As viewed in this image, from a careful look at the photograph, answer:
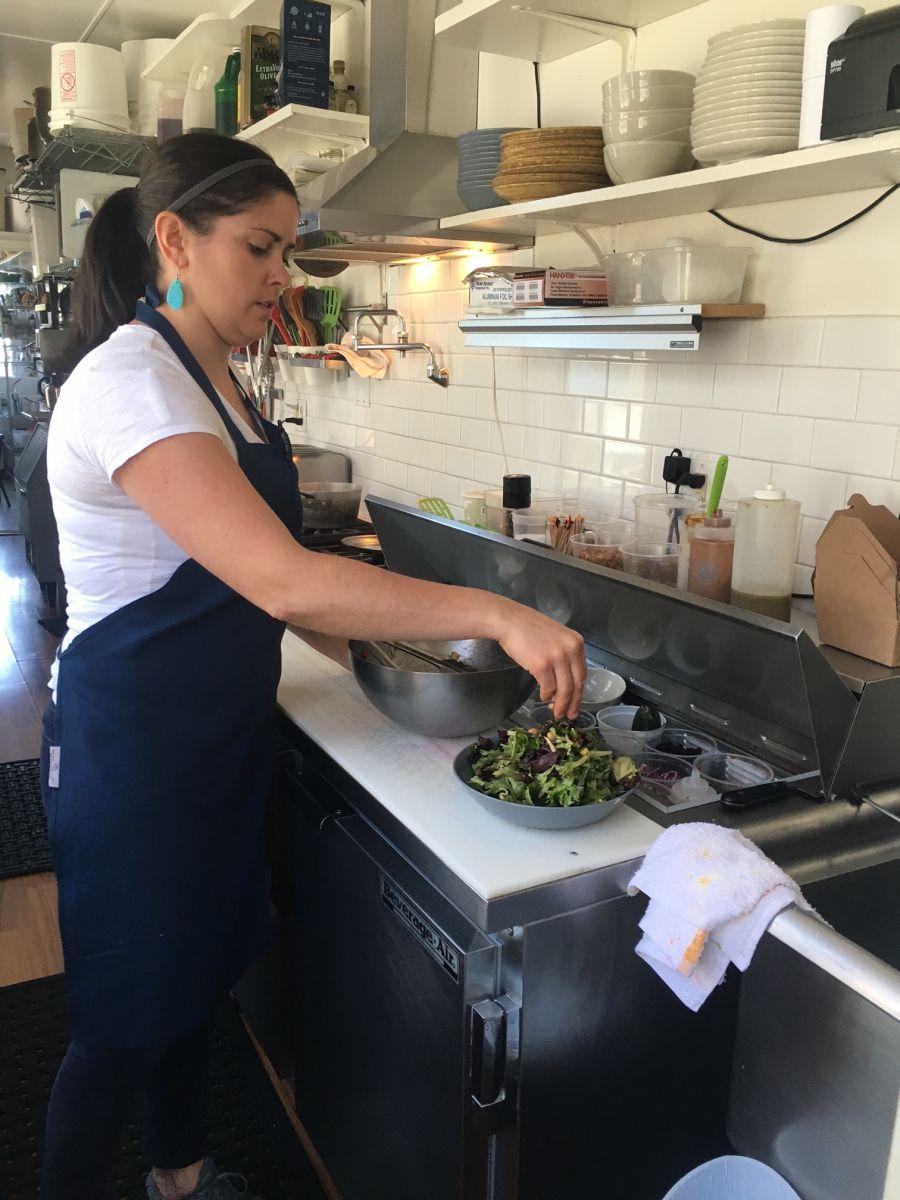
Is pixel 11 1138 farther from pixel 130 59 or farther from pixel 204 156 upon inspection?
pixel 130 59

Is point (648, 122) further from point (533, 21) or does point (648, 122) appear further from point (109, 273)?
point (109, 273)

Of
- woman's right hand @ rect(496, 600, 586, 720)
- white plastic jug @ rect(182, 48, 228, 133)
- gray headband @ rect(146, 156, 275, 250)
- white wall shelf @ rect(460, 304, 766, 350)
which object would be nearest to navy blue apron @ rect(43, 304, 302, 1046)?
gray headband @ rect(146, 156, 275, 250)

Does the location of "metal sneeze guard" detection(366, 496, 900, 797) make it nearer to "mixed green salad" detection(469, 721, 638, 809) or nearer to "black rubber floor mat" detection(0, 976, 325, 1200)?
"mixed green salad" detection(469, 721, 638, 809)

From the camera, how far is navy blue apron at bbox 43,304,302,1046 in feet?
4.78

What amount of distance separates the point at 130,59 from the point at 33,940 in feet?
13.3

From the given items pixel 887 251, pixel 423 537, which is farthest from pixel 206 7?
pixel 887 251

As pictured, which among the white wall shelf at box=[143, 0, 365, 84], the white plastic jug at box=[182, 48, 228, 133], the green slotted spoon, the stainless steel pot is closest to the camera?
the green slotted spoon

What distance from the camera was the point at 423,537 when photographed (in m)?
2.31

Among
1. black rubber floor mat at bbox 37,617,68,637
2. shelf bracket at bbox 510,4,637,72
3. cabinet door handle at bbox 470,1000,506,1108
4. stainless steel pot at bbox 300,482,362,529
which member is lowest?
black rubber floor mat at bbox 37,617,68,637

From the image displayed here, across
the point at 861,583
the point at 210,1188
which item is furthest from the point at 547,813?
the point at 210,1188

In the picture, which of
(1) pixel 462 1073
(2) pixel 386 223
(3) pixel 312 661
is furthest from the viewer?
(2) pixel 386 223

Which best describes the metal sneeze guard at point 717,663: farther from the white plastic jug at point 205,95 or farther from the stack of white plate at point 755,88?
the white plastic jug at point 205,95

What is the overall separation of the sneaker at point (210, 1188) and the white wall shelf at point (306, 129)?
2828 mm

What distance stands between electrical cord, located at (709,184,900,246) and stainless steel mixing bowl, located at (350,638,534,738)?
99cm
